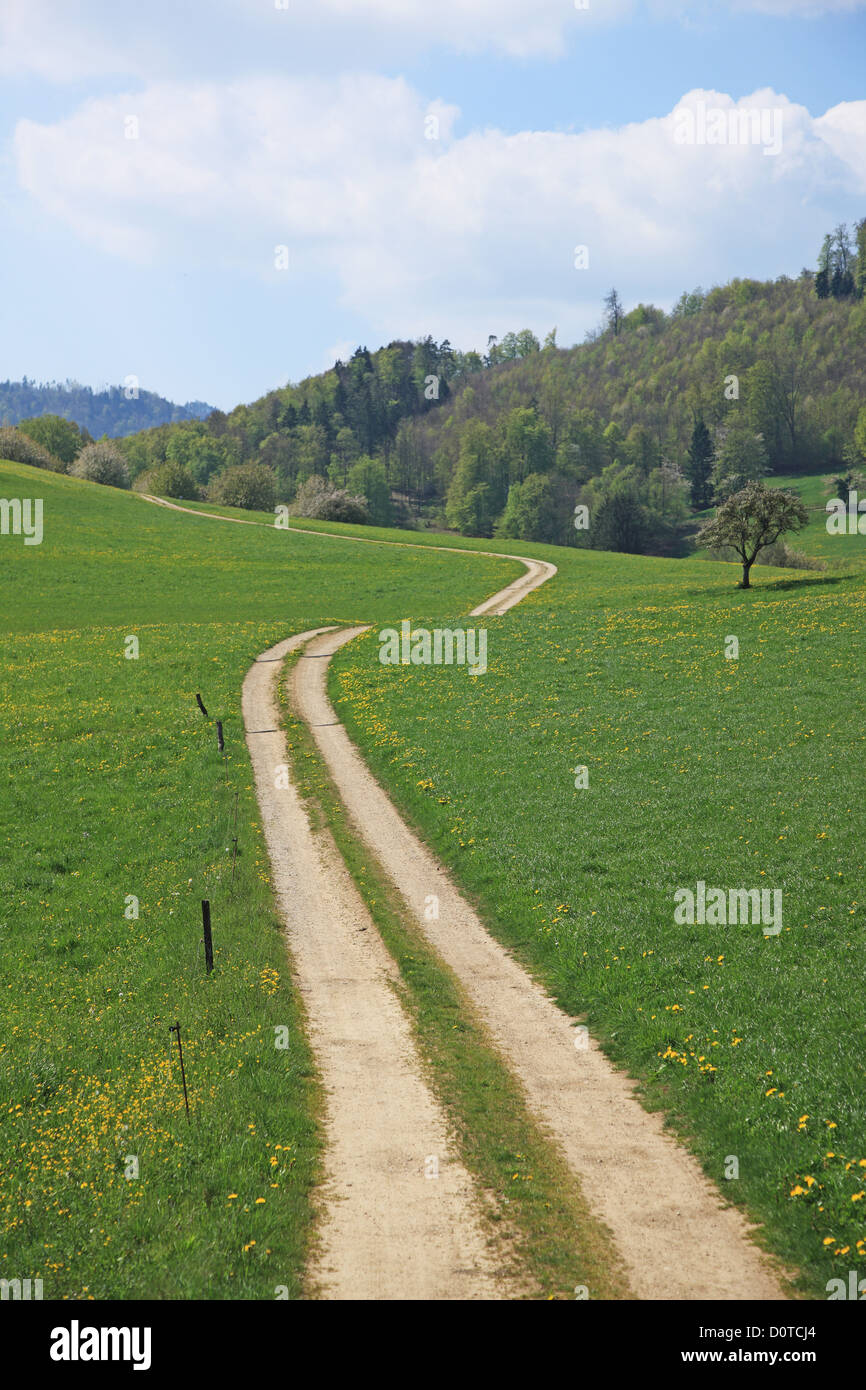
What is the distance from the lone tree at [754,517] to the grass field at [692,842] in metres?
6.42

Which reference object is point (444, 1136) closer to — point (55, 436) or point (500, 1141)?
point (500, 1141)

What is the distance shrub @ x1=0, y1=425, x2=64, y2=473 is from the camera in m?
122

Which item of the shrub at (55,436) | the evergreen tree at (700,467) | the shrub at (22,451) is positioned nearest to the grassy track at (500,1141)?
the shrub at (22,451)

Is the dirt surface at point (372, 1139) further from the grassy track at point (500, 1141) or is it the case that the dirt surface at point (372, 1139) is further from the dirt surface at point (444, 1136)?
the grassy track at point (500, 1141)

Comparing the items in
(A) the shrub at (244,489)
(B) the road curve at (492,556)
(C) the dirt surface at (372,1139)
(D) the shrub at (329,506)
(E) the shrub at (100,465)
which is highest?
(E) the shrub at (100,465)

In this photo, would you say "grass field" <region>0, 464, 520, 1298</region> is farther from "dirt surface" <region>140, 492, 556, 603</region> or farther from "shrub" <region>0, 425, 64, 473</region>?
"shrub" <region>0, 425, 64, 473</region>

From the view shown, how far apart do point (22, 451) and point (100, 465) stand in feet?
34.9

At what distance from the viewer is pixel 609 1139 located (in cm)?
1199

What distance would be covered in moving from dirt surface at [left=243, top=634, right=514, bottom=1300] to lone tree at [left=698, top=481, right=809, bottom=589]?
3976cm

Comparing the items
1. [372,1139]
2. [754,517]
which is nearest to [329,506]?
[754,517]

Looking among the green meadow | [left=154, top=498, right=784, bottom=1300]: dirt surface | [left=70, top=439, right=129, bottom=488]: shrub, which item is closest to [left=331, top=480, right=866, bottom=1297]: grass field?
the green meadow

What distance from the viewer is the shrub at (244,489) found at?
12669 cm
